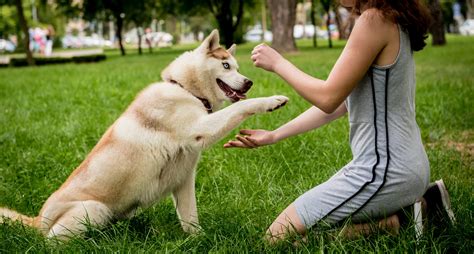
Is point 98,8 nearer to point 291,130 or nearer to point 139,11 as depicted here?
point 139,11

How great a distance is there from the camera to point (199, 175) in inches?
202

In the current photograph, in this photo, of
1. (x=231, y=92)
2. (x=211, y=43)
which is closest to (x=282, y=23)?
(x=211, y=43)

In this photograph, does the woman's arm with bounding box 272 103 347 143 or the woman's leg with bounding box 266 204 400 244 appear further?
the woman's arm with bounding box 272 103 347 143

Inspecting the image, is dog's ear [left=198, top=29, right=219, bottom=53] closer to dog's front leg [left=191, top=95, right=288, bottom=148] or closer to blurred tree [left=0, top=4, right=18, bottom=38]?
dog's front leg [left=191, top=95, right=288, bottom=148]

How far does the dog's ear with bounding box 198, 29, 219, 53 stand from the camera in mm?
3896

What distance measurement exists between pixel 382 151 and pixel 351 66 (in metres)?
0.42

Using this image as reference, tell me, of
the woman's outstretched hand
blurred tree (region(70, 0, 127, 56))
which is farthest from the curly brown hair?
blurred tree (region(70, 0, 127, 56))

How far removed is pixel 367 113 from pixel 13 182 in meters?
3.44

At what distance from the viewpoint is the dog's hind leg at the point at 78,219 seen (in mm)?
3477

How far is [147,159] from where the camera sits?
3.58 meters

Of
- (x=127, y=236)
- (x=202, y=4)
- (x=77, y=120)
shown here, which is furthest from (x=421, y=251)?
(x=202, y=4)

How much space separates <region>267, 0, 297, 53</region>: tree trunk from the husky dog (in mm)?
17699

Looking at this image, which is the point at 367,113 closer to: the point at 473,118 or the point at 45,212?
the point at 45,212

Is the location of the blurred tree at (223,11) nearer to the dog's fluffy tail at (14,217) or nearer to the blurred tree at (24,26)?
the blurred tree at (24,26)
